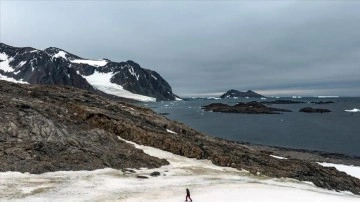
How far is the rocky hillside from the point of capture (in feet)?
136

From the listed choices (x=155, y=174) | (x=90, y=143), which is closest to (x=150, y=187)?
(x=155, y=174)

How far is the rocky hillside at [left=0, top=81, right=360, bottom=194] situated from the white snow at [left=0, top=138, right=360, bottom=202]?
2.24m

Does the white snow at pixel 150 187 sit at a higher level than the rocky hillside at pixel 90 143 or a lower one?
lower

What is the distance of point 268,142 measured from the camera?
347 ft

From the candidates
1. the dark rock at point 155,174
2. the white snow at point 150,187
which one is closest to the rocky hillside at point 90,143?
the white snow at point 150,187

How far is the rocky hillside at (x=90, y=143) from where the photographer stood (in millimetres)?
41531

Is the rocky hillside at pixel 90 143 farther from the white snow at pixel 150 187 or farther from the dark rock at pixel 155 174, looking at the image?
the dark rock at pixel 155 174

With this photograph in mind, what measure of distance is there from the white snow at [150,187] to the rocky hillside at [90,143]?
224 cm

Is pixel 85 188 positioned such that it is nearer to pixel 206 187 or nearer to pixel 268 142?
pixel 206 187

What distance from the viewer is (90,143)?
46.7 metres

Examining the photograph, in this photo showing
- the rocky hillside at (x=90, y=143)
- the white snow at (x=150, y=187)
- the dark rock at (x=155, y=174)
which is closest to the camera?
the white snow at (x=150, y=187)

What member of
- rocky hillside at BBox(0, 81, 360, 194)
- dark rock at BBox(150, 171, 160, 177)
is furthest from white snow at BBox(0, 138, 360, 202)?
rocky hillside at BBox(0, 81, 360, 194)

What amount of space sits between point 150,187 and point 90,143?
1328cm

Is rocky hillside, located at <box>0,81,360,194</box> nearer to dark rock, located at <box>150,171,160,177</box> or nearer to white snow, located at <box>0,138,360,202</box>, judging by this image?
white snow, located at <box>0,138,360,202</box>
